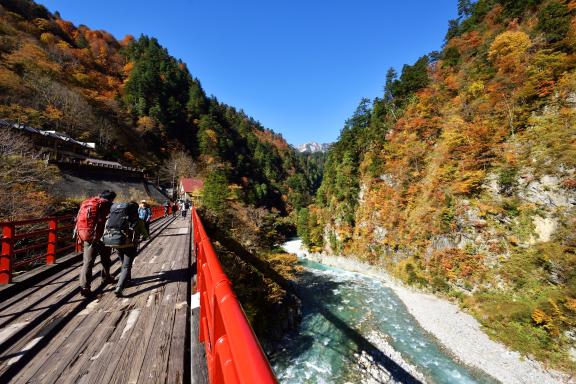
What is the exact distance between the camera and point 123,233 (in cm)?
437

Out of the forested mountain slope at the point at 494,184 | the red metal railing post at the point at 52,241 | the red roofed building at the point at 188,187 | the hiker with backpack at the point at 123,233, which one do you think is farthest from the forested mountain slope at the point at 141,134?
the forested mountain slope at the point at 494,184

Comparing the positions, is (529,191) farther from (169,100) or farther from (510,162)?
(169,100)

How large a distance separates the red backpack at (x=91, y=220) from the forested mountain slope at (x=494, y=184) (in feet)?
63.5

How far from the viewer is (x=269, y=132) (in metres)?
142

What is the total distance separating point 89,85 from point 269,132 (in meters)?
97.6

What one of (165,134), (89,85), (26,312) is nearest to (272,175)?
(165,134)

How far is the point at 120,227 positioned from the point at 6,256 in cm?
233

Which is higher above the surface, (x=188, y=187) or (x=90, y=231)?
(x=188, y=187)

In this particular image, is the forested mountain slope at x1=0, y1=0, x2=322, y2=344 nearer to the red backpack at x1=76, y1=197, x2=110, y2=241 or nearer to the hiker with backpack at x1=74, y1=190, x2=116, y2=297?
the hiker with backpack at x1=74, y1=190, x2=116, y2=297

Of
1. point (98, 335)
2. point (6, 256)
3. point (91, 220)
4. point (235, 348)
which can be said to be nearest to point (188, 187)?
point (6, 256)

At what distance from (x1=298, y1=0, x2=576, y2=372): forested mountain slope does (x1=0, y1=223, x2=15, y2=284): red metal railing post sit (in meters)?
20.6

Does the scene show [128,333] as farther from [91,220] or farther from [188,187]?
[188,187]

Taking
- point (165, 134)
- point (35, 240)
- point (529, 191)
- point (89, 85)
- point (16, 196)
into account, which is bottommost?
point (35, 240)

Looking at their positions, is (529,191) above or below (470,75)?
below
